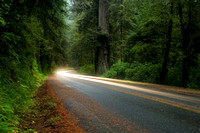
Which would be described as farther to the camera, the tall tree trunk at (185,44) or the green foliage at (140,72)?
the green foliage at (140,72)

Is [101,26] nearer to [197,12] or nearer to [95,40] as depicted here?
[95,40]

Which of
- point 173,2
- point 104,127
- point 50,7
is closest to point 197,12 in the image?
point 173,2

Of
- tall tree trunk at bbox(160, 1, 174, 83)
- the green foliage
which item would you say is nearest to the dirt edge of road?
tall tree trunk at bbox(160, 1, 174, 83)

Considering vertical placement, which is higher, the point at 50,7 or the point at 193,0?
the point at 193,0

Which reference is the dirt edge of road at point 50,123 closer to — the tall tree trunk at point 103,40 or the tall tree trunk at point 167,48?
the tall tree trunk at point 167,48

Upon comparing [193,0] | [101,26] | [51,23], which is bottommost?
[51,23]

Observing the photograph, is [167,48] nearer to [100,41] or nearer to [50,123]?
[100,41]

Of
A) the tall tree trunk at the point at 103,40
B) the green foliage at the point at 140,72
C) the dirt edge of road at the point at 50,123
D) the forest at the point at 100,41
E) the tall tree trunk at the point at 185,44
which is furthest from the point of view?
the tall tree trunk at the point at 103,40

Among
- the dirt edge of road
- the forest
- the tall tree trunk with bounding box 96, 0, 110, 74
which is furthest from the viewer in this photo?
the tall tree trunk with bounding box 96, 0, 110, 74

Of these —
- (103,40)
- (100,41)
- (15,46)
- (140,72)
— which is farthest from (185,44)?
(100,41)

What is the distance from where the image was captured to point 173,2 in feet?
33.6

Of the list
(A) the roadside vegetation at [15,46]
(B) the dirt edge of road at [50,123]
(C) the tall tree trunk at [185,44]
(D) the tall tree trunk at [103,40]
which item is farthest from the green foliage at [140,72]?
(B) the dirt edge of road at [50,123]

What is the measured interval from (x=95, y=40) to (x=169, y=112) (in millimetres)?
16251

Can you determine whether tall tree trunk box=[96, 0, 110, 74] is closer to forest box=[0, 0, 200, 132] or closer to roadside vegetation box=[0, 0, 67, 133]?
forest box=[0, 0, 200, 132]
